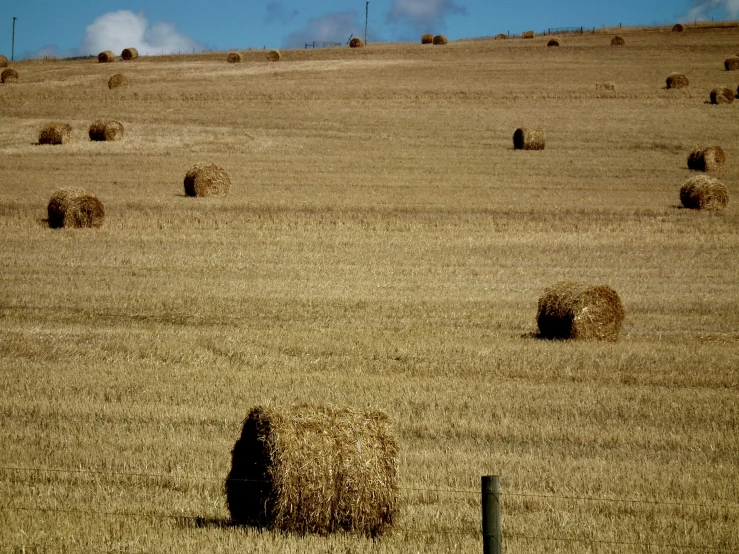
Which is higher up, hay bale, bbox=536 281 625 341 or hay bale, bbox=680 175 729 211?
hay bale, bbox=680 175 729 211

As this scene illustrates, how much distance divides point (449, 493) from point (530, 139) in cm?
2797

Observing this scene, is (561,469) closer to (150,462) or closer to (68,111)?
(150,462)

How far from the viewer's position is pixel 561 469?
7.92m

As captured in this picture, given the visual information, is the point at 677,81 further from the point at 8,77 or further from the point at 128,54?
the point at 128,54

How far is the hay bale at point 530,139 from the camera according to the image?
112 feet

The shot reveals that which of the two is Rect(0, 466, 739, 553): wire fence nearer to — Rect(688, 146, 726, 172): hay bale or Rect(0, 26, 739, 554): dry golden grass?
Rect(0, 26, 739, 554): dry golden grass

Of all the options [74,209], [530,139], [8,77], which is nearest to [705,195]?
[530,139]

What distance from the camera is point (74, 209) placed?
22172 millimetres

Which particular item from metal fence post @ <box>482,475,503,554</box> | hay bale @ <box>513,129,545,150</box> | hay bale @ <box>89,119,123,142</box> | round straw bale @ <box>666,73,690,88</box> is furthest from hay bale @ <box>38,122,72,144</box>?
metal fence post @ <box>482,475,503,554</box>

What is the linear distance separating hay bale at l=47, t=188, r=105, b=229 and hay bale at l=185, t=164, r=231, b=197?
4061mm

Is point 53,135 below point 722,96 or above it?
below

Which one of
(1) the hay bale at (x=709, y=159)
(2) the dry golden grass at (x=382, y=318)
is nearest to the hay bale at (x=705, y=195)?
(2) the dry golden grass at (x=382, y=318)

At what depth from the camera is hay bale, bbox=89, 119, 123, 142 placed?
35375 millimetres

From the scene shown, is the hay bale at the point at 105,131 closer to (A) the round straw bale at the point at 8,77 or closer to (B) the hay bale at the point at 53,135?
(B) the hay bale at the point at 53,135
